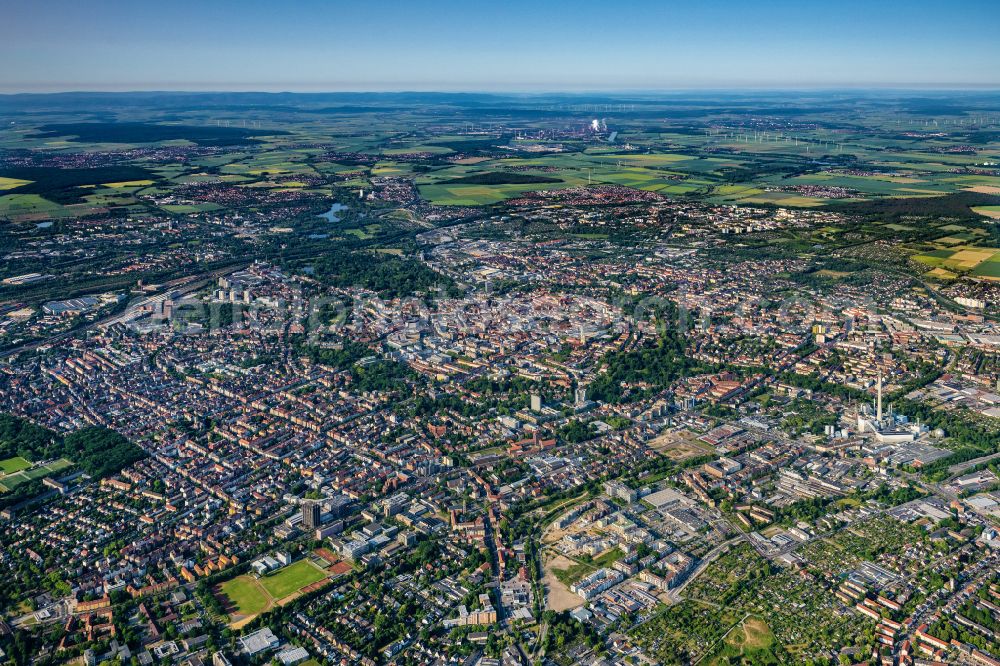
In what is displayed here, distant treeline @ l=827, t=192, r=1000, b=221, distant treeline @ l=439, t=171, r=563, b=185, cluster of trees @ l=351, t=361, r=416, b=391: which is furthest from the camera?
distant treeline @ l=439, t=171, r=563, b=185

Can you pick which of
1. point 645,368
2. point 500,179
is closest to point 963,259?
point 645,368

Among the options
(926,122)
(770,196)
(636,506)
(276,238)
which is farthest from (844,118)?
(636,506)

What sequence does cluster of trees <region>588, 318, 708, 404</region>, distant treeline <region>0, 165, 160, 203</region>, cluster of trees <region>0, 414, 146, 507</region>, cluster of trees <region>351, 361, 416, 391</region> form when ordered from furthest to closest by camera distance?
distant treeline <region>0, 165, 160, 203</region>, cluster of trees <region>351, 361, 416, 391</region>, cluster of trees <region>588, 318, 708, 404</region>, cluster of trees <region>0, 414, 146, 507</region>

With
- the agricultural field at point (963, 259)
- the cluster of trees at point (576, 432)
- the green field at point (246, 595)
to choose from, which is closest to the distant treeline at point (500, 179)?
the agricultural field at point (963, 259)

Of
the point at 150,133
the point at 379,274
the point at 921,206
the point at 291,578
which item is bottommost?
the point at 379,274

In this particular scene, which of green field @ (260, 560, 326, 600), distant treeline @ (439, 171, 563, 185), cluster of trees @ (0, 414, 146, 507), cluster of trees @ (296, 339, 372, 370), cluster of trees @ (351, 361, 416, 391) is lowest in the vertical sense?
distant treeline @ (439, 171, 563, 185)

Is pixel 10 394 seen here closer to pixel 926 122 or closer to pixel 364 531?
pixel 364 531

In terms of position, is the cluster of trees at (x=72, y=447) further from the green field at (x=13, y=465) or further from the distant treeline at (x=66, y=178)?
the distant treeline at (x=66, y=178)

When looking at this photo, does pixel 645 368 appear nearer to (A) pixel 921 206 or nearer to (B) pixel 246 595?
(B) pixel 246 595

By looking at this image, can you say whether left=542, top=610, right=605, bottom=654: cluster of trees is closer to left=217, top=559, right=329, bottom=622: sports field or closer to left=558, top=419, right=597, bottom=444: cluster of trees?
left=217, top=559, right=329, bottom=622: sports field

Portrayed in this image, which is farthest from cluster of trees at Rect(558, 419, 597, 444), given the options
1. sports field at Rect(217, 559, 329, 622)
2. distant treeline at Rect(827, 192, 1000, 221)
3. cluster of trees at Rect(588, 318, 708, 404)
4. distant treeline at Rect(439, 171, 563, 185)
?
distant treeline at Rect(439, 171, 563, 185)

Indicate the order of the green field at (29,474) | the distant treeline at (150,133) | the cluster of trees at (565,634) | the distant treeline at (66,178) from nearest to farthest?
the cluster of trees at (565,634), the green field at (29,474), the distant treeline at (66,178), the distant treeline at (150,133)
